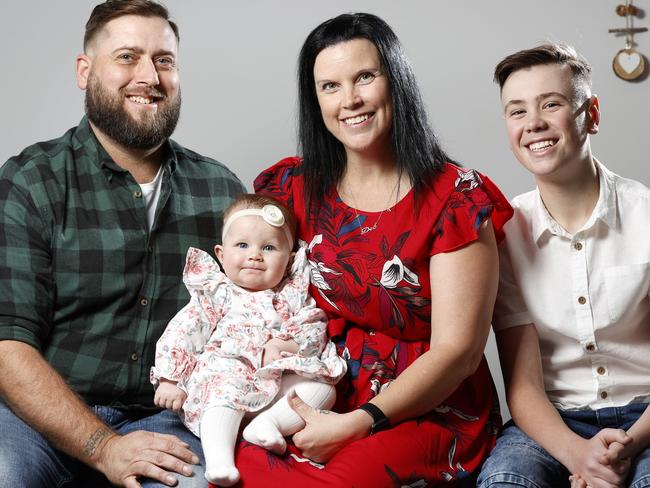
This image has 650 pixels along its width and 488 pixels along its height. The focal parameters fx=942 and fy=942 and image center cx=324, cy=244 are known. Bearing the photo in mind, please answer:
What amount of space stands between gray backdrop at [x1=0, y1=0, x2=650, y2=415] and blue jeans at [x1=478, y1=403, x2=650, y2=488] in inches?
55.5

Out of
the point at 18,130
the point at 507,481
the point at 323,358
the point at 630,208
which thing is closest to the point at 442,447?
the point at 507,481

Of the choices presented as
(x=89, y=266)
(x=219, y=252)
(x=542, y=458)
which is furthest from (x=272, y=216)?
(x=542, y=458)

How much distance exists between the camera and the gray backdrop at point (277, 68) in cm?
348

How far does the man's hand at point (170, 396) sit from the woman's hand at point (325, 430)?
268 mm

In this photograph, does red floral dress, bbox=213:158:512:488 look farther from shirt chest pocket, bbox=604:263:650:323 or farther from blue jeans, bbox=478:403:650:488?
shirt chest pocket, bbox=604:263:650:323

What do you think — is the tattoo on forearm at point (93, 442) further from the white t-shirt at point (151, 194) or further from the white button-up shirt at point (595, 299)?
the white button-up shirt at point (595, 299)

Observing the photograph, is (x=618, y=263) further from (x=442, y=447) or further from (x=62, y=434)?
(x=62, y=434)

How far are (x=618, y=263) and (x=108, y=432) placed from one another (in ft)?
4.38

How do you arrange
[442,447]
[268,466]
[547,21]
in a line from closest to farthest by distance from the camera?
[268,466]
[442,447]
[547,21]

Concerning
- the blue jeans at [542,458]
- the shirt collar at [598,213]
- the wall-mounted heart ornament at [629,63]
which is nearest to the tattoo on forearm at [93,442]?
the blue jeans at [542,458]

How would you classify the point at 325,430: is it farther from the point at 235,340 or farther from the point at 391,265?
the point at 391,265

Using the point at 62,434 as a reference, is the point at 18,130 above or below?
above

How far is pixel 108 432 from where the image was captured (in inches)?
91.4

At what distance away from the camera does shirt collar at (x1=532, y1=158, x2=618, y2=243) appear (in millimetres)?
2352
